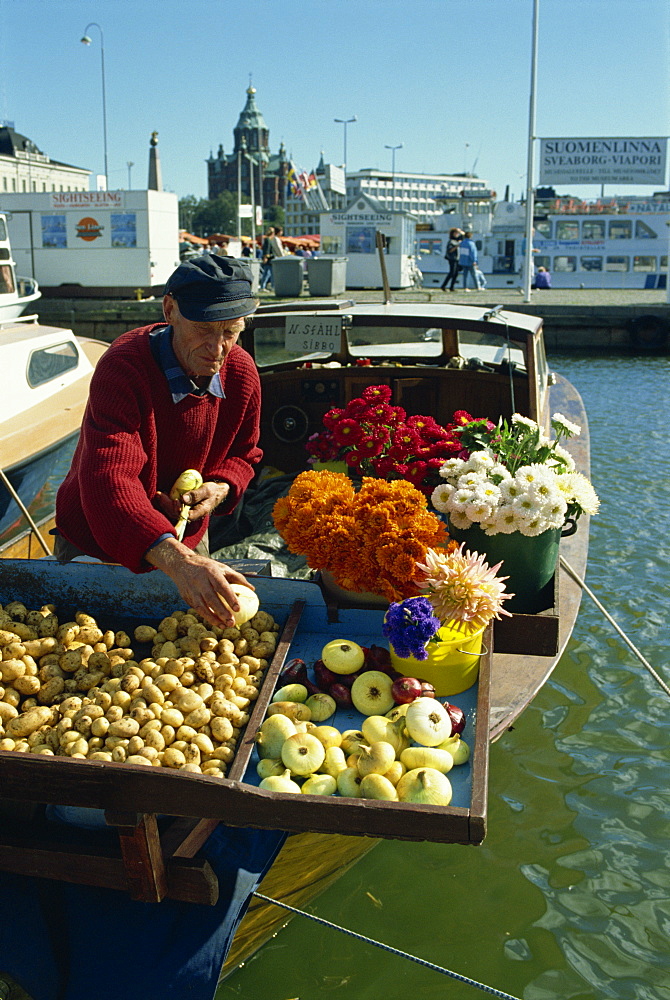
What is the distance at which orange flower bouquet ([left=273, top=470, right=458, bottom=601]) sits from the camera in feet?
8.62

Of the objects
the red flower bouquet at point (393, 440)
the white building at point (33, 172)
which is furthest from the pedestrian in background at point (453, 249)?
the white building at point (33, 172)

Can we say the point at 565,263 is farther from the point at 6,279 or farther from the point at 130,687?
the point at 130,687

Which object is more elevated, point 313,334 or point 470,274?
point 470,274

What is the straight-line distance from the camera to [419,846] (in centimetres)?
388

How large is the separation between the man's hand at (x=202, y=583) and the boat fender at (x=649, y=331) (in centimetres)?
2019

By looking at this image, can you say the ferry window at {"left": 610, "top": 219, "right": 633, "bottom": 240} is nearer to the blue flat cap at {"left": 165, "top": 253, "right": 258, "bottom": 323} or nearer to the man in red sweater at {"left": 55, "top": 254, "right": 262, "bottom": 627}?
the man in red sweater at {"left": 55, "top": 254, "right": 262, "bottom": 627}

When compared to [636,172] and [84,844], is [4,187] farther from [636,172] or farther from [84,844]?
[84,844]

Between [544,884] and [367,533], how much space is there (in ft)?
6.59

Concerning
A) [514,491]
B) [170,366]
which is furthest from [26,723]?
[514,491]

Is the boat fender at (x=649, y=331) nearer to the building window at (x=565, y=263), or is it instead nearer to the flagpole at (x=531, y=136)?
the flagpole at (x=531, y=136)

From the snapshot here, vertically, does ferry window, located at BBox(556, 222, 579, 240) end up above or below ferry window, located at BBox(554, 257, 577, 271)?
above

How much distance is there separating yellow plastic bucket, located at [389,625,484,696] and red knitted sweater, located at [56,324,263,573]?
758 mm

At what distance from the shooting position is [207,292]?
2.42 metres

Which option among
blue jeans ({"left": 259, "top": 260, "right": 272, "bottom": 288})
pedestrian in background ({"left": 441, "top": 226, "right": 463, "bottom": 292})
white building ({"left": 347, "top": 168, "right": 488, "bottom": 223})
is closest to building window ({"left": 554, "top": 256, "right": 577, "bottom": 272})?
pedestrian in background ({"left": 441, "top": 226, "right": 463, "bottom": 292})
